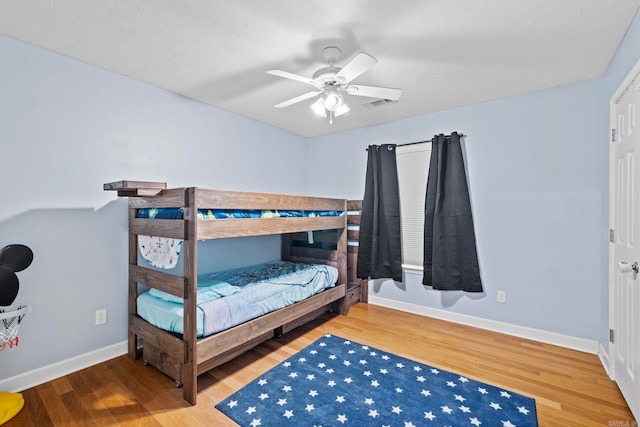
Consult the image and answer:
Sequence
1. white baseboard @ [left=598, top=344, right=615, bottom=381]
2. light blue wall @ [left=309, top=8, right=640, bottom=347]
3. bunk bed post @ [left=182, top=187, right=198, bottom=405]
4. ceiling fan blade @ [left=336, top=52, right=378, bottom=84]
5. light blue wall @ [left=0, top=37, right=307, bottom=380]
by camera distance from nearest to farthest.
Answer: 1. ceiling fan blade @ [left=336, top=52, right=378, bottom=84]
2. bunk bed post @ [left=182, top=187, right=198, bottom=405]
3. light blue wall @ [left=0, top=37, right=307, bottom=380]
4. white baseboard @ [left=598, top=344, right=615, bottom=381]
5. light blue wall @ [left=309, top=8, right=640, bottom=347]

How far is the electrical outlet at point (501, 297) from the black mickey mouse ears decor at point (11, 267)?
382 centimetres

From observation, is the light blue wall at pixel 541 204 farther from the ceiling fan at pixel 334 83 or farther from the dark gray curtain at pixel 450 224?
the ceiling fan at pixel 334 83

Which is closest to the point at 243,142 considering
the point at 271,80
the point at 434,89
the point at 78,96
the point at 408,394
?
the point at 271,80

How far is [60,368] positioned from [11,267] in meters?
0.87

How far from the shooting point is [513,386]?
2.00 meters

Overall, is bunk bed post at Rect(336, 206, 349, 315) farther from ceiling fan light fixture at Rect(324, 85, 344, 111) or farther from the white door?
the white door

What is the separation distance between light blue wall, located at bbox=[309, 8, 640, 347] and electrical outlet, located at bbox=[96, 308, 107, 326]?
124 inches

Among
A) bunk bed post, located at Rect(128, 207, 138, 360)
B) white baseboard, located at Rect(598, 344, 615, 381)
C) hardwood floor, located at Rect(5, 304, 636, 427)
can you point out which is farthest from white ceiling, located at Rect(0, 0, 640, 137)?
hardwood floor, located at Rect(5, 304, 636, 427)

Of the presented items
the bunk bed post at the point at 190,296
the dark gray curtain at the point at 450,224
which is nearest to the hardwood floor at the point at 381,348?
the bunk bed post at the point at 190,296

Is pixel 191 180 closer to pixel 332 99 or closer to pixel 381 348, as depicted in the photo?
pixel 332 99

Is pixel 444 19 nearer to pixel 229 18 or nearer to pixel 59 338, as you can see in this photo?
pixel 229 18

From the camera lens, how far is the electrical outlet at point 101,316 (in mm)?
2271

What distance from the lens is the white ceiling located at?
160cm

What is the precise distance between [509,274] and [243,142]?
3.22 metres
